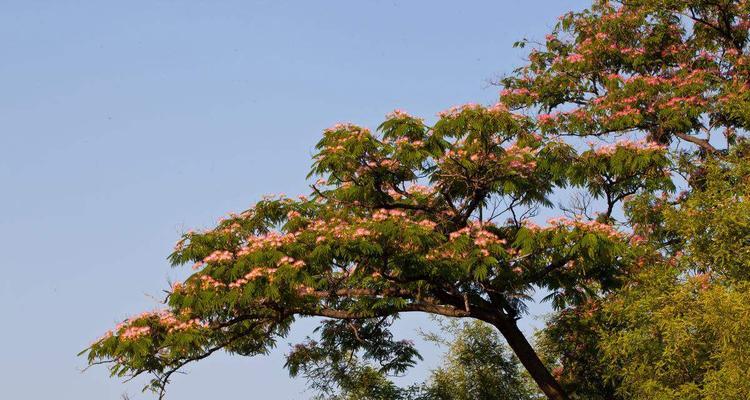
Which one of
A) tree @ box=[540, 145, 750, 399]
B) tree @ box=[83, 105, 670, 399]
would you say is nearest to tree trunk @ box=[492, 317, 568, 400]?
tree @ box=[83, 105, 670, 399]

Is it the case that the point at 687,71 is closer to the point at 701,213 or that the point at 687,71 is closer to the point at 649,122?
the point at 649,122

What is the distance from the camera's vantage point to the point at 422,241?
17.5 metres

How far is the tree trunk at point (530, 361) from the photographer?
20656mm

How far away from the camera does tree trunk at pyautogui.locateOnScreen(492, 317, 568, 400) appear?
67.8 feet

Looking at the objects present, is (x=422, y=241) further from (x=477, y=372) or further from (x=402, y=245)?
(x=477, y=372)

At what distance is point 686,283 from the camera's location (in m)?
16.7

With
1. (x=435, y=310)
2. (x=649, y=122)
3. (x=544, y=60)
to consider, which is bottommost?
(x=435, y=310)

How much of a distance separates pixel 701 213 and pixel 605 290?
12.7 feet

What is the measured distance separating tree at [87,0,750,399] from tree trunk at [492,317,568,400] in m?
0.03

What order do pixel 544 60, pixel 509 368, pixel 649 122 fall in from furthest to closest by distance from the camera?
pixel 544 60, pixel 509 368, pixel 649 122

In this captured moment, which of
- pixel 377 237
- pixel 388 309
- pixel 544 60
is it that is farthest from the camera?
pixel 544 60

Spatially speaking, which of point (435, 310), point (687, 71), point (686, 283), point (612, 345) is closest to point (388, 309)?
point (435, 310)

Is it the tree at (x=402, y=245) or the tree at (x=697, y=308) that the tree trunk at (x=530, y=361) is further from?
the tree at (x=697, y=308)

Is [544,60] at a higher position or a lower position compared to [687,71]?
higher
